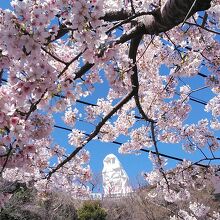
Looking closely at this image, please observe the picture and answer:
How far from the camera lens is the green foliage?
1573 centimetres

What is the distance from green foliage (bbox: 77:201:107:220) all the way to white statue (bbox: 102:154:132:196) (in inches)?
283

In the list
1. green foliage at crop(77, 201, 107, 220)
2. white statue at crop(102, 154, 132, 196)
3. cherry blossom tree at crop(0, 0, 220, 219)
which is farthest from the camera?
white statue at crop(102, 154, 132, 196)

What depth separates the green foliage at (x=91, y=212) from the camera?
51.6 feet

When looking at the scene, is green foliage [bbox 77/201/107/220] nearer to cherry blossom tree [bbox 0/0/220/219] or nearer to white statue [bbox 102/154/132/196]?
white statue [bbox 102/154/132/196]

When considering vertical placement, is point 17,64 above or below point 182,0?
below

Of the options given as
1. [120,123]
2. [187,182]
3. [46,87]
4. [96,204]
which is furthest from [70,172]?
[96,204]

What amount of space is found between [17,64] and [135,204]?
1543 centimetres

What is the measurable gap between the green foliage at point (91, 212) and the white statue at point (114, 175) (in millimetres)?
7199

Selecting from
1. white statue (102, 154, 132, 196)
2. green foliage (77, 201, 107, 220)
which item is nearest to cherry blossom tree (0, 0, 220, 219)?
green foliage (77, 201, 107, 220)

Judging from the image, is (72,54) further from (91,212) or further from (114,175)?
(114,175)

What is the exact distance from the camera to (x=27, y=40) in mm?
2047

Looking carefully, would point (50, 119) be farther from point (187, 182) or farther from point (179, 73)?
point (187, 182)

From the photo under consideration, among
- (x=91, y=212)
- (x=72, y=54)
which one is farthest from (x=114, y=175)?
(x=72, y=54)

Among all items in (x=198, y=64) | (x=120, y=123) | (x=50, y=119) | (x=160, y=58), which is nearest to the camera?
(x=50, y=119)
